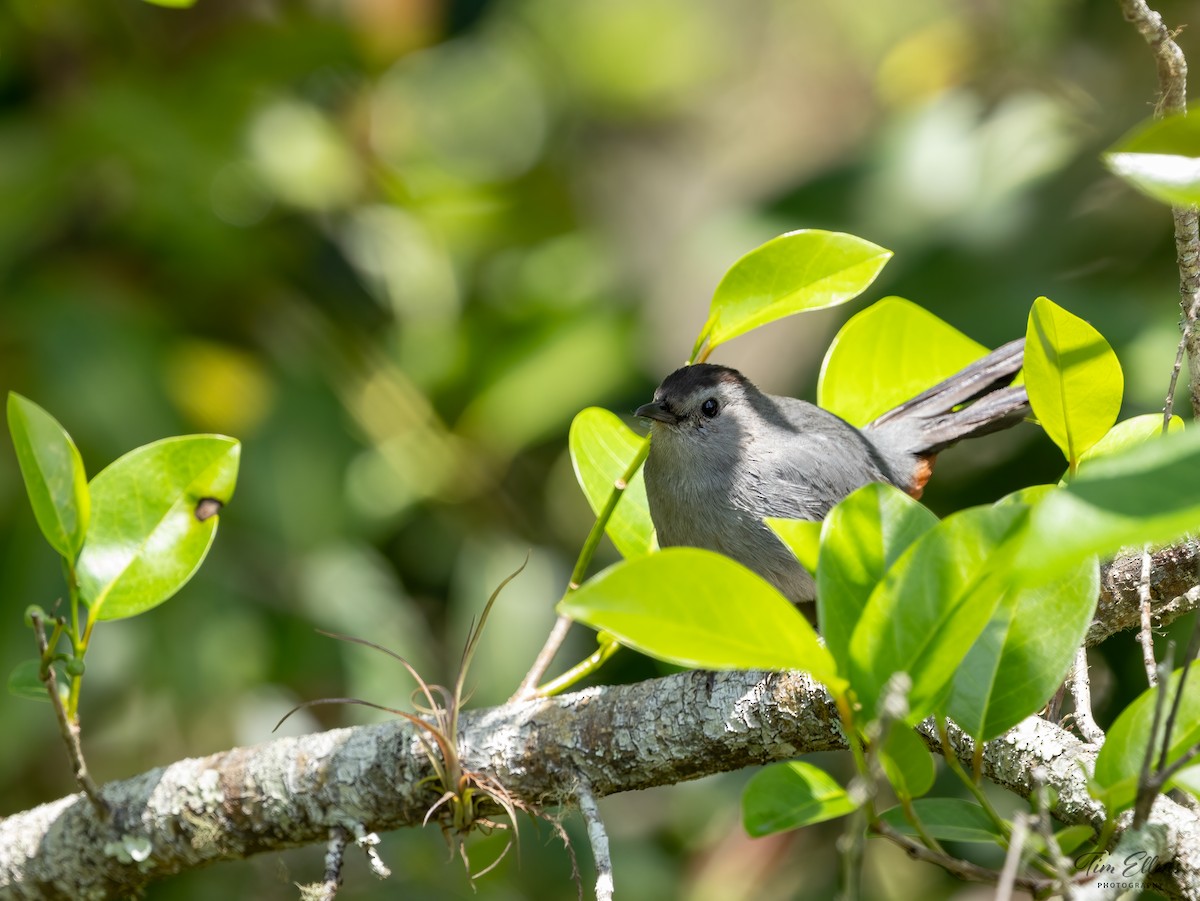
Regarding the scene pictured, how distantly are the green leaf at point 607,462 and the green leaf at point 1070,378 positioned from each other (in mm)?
696

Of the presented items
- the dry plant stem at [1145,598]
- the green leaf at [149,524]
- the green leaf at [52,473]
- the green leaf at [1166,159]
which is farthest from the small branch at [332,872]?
the green leaf at [1166,159]

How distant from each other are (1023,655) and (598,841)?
72cm

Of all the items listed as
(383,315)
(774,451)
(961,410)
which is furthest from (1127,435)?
(383,315)

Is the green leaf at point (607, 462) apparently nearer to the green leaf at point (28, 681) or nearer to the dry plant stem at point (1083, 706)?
the dry plant stem at point (1083, 706)

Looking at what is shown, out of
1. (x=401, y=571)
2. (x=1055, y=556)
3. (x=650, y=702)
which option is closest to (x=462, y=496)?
(x=401, y=571)

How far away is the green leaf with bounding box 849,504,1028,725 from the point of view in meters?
1.18

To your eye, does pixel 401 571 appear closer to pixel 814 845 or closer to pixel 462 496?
pixel 462 496

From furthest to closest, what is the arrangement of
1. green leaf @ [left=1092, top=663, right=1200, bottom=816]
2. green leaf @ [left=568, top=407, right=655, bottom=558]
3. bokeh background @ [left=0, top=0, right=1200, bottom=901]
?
bokeh background @ [left=0, top=0, right=1200, bottom=901] < green leaf @ [left=568, top=407, right=655, bottom=558] < green leaf @ [left=1092, top=663, right=1200, bottom=816]

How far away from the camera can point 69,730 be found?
77.6 inches

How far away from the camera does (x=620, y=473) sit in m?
2.19

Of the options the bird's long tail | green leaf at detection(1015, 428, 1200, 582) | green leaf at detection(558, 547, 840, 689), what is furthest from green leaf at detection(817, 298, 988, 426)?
Answer: green leaf at detection(1015, 428, 1200, 582)

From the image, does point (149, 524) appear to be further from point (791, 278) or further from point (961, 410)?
point (961, 410)

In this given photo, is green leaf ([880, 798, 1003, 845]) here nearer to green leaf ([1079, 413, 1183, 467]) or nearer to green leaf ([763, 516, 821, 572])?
green leaf ([763, 516, 821, 572])

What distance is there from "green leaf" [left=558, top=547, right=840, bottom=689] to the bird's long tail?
1524 mm
